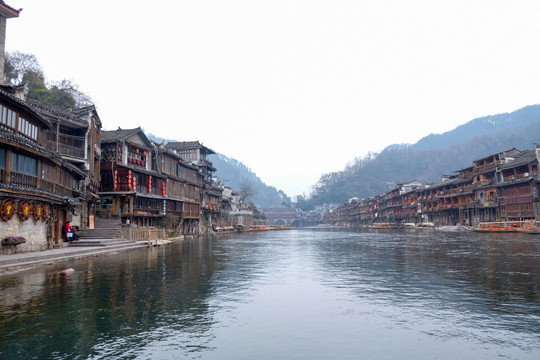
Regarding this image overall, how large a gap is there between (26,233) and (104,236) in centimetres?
1157

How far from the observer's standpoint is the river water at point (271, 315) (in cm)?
746

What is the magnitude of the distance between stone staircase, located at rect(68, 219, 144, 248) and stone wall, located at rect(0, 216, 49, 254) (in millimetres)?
4165

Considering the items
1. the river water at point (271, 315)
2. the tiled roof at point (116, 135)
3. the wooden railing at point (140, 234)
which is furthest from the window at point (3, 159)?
the tiled roof at point (116, 135)

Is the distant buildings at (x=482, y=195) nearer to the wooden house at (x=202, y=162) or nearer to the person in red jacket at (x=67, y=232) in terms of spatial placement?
the wooden house at (x=202, y=162)

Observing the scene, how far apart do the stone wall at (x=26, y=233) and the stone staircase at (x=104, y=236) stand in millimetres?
4165

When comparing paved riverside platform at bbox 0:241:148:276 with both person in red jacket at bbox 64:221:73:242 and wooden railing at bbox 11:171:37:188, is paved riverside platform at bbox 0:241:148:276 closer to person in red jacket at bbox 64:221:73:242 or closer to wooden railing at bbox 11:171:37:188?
person in red jacket at bbox 64:221:73:242

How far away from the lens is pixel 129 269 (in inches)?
750

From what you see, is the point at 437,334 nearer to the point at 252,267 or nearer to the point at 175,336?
the point at 175,336

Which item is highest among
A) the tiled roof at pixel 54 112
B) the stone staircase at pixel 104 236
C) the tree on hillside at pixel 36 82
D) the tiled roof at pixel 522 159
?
the tree on hillside at pixel 36 82

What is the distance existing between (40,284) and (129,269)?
4.91 m

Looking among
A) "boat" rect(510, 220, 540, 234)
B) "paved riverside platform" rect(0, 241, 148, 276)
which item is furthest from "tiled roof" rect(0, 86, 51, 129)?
"boat" rect(510, 220, 540, 234)

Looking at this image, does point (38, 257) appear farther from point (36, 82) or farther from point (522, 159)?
point (522, 159)

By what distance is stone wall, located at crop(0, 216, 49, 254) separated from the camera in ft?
68.2

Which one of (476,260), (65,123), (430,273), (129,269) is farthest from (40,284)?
(65,123)
